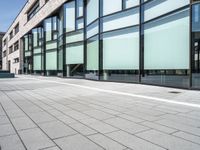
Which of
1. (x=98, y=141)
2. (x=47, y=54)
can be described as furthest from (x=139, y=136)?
(x=47, y=54)

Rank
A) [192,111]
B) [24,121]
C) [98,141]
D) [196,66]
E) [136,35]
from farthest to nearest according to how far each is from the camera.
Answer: [136,35] → [196,66] → [192,111] → [24,121] → [98,141]

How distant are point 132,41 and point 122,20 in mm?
2098

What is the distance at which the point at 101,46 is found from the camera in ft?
59.1

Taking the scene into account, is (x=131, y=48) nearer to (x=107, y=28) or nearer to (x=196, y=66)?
(x=107, y=28)

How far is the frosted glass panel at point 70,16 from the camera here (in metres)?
23.3

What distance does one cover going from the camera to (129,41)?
15477 mm

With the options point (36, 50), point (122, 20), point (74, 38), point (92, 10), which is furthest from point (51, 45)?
point (122, 20)

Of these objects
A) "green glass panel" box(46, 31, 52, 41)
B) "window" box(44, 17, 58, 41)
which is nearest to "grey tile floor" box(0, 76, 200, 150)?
"window" box(44, 17, 58, 41)

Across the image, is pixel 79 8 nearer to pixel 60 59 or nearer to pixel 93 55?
pixel 93 55

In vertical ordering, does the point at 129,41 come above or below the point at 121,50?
above

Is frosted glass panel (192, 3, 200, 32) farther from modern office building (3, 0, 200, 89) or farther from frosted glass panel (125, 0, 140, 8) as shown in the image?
frosted glass panel (125, 0, 140, 8)

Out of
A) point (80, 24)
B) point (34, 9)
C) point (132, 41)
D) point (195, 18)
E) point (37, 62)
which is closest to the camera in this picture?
point (195, 18)

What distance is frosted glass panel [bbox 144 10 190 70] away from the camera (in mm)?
11352

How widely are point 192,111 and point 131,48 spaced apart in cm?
941
